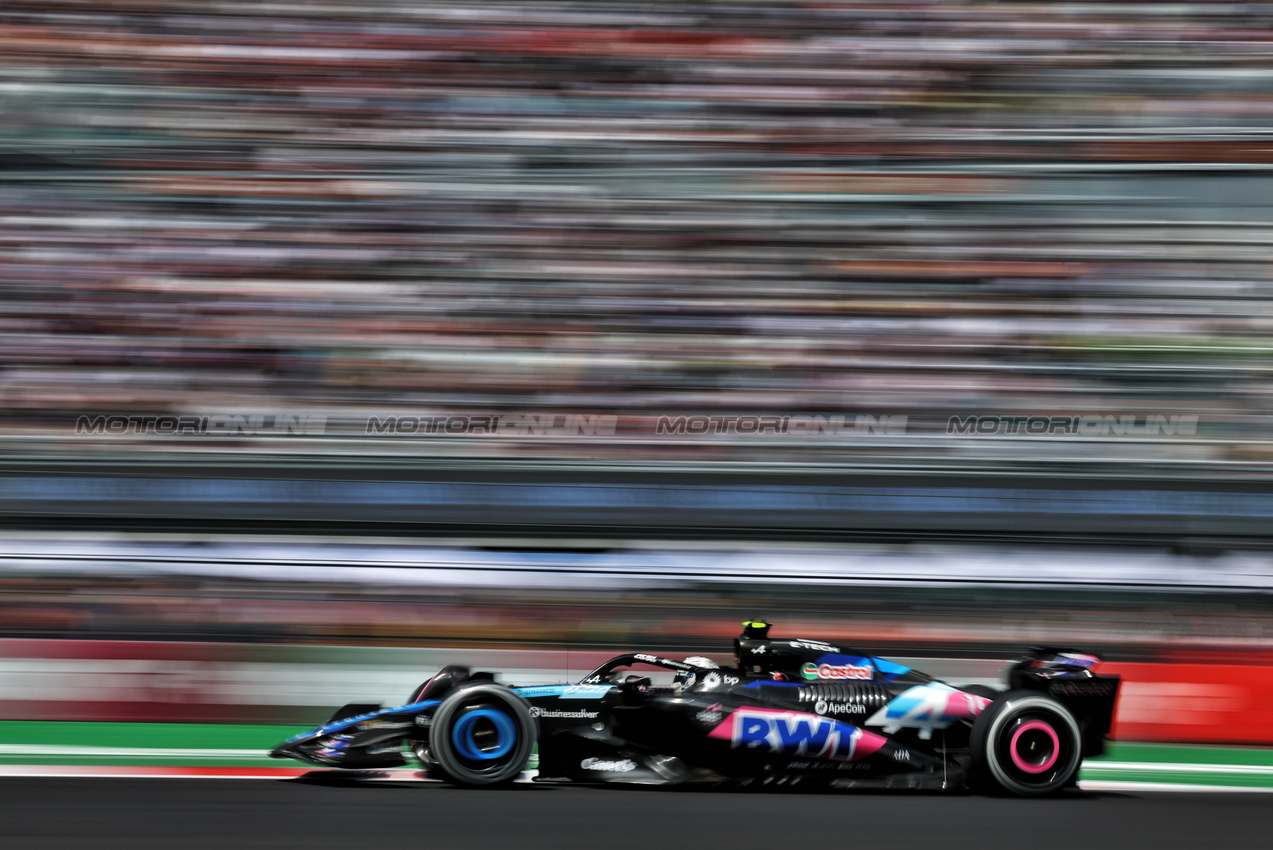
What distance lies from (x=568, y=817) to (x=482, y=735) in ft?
2.02

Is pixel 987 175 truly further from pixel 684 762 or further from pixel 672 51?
pixel 684 762

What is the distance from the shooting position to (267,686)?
18.7ft

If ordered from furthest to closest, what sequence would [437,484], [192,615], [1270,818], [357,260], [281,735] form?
[357,260] → [437,484] → [192,615] → [281,735] → [1270,818]

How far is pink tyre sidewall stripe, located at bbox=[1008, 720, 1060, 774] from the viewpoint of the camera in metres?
4.32

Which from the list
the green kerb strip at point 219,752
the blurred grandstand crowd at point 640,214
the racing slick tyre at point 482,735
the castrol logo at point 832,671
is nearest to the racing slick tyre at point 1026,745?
the castrol logo at point 832,671

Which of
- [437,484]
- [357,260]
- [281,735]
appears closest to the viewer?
[281,735]

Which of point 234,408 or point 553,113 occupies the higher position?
point 553,113

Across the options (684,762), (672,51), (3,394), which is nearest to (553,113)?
(672,51)

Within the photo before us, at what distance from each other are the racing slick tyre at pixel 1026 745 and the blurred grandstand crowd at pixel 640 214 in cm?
254

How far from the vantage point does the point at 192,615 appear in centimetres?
607

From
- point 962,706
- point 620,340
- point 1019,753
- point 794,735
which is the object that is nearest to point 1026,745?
point 1019,753

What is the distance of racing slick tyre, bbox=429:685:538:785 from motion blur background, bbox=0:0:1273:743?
5.09 ft

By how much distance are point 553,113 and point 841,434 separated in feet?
8.59

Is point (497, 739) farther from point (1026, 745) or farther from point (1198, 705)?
point (1198, 705)
